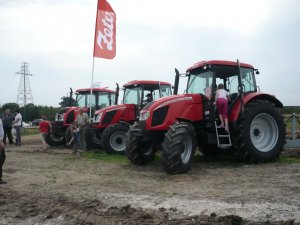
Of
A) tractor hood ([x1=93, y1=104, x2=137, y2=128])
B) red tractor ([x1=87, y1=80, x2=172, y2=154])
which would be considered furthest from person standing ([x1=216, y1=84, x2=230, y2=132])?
tractor hood ([x1=93, y1=104, x2=137, y2=128])

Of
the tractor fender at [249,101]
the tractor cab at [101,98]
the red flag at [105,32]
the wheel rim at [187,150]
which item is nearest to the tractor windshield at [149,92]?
the red flag at [105,32]

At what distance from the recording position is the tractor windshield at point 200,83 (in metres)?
10.3

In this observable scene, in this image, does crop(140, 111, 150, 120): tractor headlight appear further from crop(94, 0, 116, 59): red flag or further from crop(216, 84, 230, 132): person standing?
crop(94, 0, 116, 59): red flag

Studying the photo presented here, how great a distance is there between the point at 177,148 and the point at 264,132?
3.26 meters

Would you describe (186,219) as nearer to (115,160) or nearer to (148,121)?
(148,121)

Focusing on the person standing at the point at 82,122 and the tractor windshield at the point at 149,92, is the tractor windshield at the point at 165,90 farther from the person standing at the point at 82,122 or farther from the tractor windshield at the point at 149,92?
the person standing at the point at 82,122

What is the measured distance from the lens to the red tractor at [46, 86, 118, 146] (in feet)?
56.4

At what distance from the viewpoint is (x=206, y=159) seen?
37.5ft

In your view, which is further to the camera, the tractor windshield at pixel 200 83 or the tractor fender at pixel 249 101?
the tractor windshield at pixel 200 83

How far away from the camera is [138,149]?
33.4ft

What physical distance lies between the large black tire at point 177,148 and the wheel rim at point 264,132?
2.14 metres

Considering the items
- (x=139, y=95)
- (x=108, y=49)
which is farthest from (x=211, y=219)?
(x=108, y=49)

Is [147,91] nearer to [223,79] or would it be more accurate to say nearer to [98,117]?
[98,117]

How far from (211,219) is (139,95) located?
922cm
